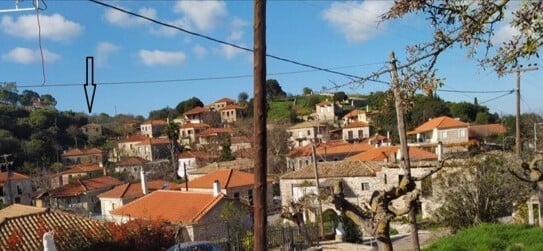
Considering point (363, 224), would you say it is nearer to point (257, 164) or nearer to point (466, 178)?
point (257, 164)

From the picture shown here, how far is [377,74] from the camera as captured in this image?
6.10 metres

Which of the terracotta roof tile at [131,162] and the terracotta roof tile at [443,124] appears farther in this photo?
the terracotta roof tile at [131,162]

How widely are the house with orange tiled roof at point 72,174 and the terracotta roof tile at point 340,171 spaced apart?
→ 3436 centimetres

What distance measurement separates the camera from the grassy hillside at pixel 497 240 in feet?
42.0

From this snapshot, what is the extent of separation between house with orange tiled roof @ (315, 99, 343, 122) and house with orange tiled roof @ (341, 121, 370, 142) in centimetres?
1193

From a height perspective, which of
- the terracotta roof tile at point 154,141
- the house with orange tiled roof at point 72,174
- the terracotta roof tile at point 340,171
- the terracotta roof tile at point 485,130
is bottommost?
the house with orange tiled roof at point 72,174

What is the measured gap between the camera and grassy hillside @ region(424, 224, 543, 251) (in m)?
12.8

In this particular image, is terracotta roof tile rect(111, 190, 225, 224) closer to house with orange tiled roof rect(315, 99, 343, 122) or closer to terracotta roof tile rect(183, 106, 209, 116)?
house with orange tiled roof rect(315, 99, 343, 122)

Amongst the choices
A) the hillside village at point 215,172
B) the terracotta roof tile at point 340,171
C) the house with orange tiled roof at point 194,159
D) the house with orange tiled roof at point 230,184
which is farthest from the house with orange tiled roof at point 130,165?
the terracotta roof tile at point 340,171

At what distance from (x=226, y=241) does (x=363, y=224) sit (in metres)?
10.2

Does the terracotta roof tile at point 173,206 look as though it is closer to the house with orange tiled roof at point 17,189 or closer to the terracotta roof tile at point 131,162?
the house with orange tiled roof at point 17,189

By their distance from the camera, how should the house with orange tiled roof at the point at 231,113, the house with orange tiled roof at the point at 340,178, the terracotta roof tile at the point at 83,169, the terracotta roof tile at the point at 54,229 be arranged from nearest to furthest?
the terracotta roof tile at the point at 54,229 < the house with orange tiled roof at the point at 340,178 < the terracotta roof tile at the point at 83,169 < the house with orange tiled roof at the point at 231,113

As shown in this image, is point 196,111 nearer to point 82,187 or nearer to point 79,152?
point 79,152

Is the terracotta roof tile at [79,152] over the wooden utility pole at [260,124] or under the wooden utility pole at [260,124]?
under
